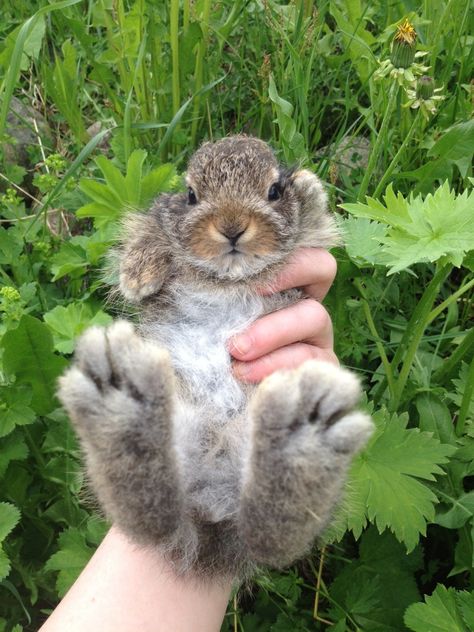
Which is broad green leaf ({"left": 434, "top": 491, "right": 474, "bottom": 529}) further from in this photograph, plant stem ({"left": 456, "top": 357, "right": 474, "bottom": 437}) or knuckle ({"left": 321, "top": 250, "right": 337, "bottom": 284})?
knuckle ({"left": 321, "top": 250, "right": 337, "bottom": 284})

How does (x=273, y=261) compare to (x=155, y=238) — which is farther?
(x=155, y=238)

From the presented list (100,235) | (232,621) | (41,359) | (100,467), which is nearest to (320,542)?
(232,621)

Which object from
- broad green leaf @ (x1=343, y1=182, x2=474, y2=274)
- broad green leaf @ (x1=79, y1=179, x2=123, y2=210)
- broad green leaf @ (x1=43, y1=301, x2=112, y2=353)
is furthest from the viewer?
broad green leaf @ (x1=79, y1=179, x2=123, y2=210)

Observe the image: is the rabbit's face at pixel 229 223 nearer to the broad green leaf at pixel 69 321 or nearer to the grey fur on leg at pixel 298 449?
the broad green leaf at pixel 69 321

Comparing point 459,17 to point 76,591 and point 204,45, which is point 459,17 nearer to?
point 204,45

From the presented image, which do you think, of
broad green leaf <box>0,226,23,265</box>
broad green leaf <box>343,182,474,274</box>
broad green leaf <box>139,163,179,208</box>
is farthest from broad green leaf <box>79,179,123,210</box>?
broad green leaf <box>343,182,474,274</box>
